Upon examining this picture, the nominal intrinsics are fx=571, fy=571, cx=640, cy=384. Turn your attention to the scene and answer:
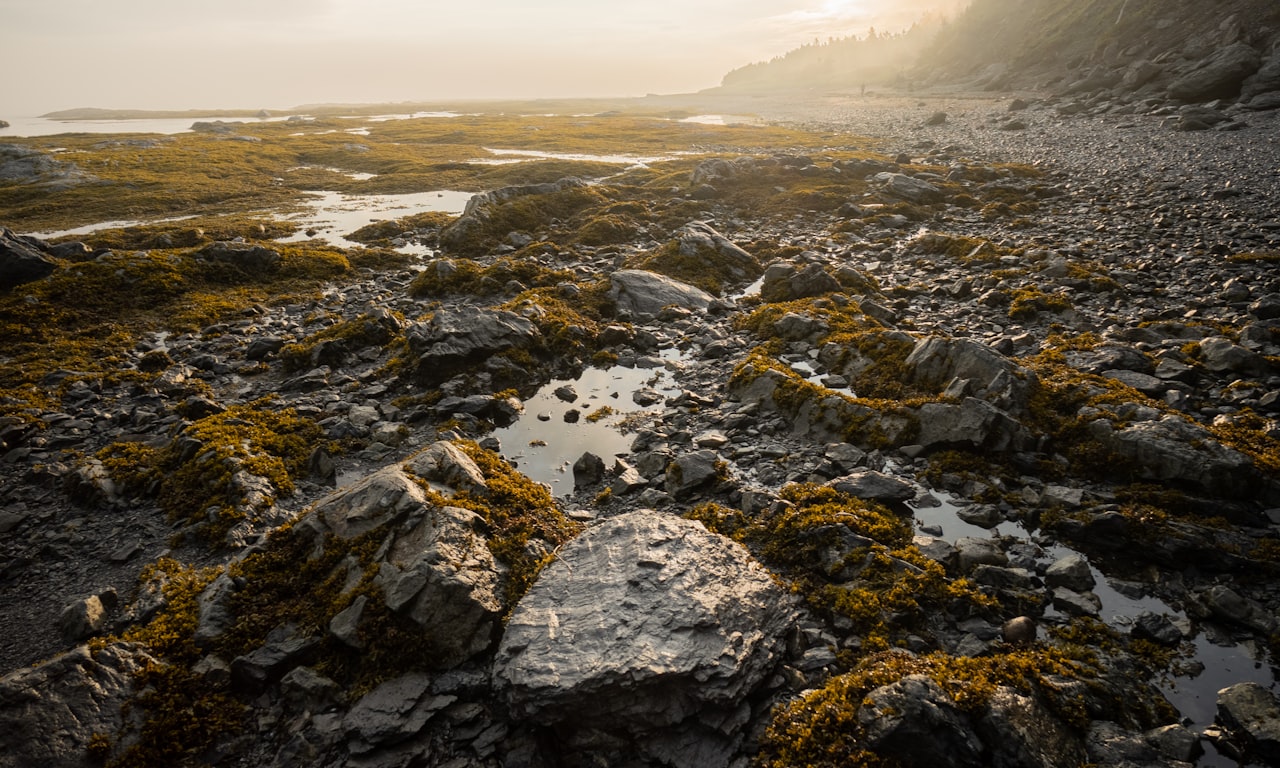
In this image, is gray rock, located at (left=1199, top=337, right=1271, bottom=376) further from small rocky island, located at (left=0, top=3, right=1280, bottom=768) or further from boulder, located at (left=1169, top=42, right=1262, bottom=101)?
boulder, located at (left=1169, top=42, right=1262, bottom=101)

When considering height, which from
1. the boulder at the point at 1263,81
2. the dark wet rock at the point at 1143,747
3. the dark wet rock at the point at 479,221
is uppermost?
the boulder at the point at 1263,81

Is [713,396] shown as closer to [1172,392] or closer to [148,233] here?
[1172,392]

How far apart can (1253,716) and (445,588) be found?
9921mm

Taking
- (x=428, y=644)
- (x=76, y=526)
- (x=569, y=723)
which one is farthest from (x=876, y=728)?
(x=76, y=526)

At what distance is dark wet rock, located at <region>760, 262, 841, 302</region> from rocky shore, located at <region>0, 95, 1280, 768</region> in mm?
156

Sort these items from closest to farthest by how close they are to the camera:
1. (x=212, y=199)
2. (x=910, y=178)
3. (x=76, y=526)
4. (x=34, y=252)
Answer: (x=76, y=526)
(x=34, y=252)
(x=910, y=178)
(x=212, y=199)

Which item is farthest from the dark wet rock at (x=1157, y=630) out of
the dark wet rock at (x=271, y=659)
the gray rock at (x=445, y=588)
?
the dark wet rock at (x=271, y=659)

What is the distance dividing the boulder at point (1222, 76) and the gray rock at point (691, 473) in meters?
69.0

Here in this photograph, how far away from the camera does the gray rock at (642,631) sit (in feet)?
23.1

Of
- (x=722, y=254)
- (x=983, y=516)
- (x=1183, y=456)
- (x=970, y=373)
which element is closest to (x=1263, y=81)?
(x=722, y=254)

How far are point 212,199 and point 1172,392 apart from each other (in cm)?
6143

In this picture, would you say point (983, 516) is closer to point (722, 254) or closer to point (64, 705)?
point (64, 705)

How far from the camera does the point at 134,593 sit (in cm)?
960

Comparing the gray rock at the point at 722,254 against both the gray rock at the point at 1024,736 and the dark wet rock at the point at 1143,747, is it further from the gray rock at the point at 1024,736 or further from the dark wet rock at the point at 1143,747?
the dark wet rock at the point at 1143,747
